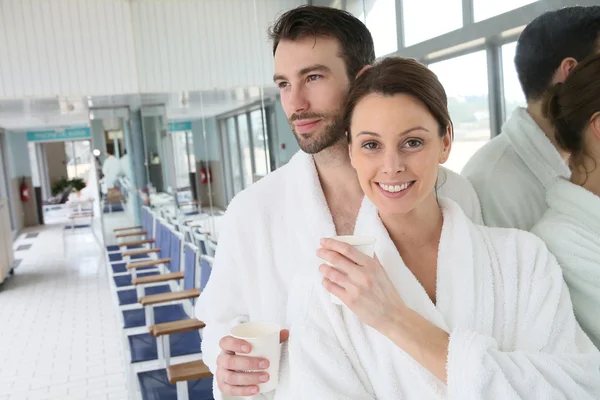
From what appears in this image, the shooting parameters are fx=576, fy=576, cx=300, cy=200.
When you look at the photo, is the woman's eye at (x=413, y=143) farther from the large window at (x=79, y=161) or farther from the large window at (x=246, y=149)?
the large window at (x=79, y=161)

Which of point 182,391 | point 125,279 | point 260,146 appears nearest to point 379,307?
point 182,391

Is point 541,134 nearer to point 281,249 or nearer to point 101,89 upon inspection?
point 281,249

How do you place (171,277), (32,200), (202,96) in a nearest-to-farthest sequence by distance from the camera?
1. (171,277)
2. (202,96)
3. (32,200)

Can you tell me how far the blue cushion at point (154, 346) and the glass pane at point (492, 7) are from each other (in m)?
2.73

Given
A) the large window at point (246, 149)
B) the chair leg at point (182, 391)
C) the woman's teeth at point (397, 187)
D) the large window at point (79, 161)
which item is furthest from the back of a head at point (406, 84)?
the large window at point (79, 161)

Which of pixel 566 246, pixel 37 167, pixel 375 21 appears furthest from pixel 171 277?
pixel 37 167

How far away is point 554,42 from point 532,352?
2.85 feet

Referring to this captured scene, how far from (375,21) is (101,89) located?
4787 millimetres

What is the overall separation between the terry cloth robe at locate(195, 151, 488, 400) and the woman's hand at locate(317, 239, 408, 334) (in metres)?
0.25

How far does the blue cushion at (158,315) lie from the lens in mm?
4711

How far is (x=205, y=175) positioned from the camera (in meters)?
7.44

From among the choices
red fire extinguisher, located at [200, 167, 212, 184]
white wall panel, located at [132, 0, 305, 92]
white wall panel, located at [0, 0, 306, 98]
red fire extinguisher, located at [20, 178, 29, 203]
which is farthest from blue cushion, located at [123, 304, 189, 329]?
red fire extinguisher, located at [20, 178, 29, 203]

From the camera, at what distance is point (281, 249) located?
1.34 metres

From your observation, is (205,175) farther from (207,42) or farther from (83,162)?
(83,162)
